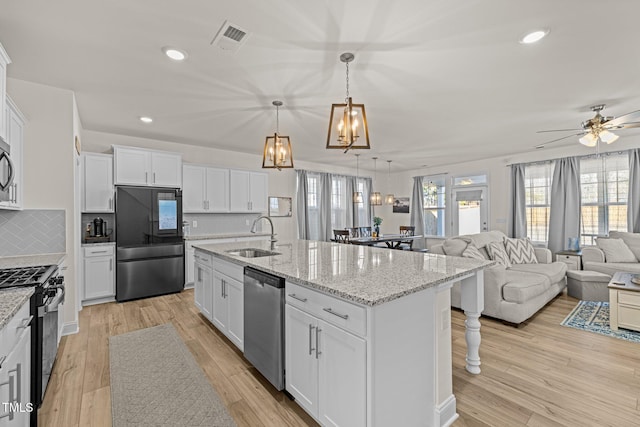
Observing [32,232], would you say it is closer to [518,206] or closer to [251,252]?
[251,252]

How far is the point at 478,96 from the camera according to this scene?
3.31 meters

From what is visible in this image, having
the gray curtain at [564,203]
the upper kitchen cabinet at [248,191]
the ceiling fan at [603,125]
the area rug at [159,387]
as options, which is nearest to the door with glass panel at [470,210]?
the gray curtain at [564,203]

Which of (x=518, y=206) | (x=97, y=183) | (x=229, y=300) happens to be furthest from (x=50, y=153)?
(x=518, y=206)

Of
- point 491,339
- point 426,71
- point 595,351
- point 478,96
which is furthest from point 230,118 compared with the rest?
point 595,351

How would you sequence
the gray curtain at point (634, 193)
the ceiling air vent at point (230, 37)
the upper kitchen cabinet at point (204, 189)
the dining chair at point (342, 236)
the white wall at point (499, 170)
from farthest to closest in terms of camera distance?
the dining chair at point (342, 236) → the white wall at point (499, 170) → the upper kitchen cabinet at point (204, 189) → the gray curtain at point (634, 193) → the ceiling air vent at point (230, 37)

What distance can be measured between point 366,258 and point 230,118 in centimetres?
282

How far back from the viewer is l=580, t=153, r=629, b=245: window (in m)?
5.16

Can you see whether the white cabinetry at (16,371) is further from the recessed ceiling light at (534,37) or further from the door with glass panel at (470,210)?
the door with glass panel at (470,210)

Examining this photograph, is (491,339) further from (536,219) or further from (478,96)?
(536,219)

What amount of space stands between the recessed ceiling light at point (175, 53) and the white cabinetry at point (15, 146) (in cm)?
130

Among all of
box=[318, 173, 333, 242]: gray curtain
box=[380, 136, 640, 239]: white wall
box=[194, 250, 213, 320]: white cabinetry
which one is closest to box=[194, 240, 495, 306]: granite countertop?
box=[194, 250, 213, 320]: white cabinetry

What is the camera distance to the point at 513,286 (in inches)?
127

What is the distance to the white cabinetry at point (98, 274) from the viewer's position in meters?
3.99

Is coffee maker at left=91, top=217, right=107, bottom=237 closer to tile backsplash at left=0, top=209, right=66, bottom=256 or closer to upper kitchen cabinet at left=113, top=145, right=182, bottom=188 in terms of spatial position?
upper kitchen cabinet at left=113, top=145, right=182, bottom=188
